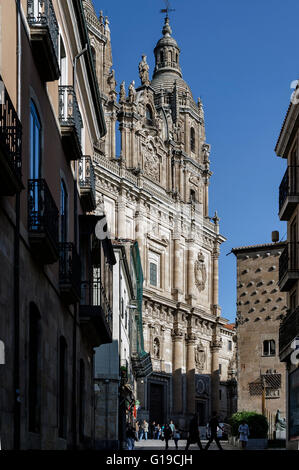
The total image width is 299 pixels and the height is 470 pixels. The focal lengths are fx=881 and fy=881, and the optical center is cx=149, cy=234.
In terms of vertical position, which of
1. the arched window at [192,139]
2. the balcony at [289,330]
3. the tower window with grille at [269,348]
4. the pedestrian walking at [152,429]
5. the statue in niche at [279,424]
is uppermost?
the arched window at [192,139]

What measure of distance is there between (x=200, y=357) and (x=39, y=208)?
53995mm

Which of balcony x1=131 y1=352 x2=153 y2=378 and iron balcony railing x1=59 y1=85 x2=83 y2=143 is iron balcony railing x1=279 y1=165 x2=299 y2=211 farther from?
balcony x1=131 y1=352 x2=153 y2=378

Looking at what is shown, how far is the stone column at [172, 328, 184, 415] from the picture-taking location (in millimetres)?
63344

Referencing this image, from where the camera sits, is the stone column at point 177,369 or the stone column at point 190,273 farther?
the stone column at point 190,273

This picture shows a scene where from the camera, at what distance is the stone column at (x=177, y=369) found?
6334 cm

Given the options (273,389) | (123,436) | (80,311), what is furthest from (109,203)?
(80,311)

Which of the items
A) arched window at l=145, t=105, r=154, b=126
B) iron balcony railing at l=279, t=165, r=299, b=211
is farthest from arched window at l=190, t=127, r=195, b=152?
iron balcony railing at l=279, t=165, r=299, b=211

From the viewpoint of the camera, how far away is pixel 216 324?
69.6 metres

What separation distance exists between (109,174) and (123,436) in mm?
21915

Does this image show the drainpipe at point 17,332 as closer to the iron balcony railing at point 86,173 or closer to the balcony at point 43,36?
the balcony at point 43,36

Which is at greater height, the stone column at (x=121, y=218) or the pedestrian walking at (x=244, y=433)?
the stone column at (x=121, y=218)

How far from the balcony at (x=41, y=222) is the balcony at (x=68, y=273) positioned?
2.59 m

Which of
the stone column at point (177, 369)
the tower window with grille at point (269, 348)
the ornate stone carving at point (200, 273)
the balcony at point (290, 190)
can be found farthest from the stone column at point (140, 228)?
the balcony at point (290, 190)

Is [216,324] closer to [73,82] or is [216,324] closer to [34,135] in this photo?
[73,82]
